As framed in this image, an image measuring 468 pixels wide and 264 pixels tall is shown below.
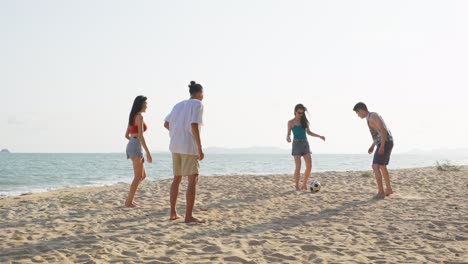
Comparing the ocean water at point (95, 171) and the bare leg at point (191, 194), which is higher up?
the bare leg at point (191, 194)

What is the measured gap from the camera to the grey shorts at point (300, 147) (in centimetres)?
898

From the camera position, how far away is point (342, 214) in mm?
6348

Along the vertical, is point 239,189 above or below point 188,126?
below

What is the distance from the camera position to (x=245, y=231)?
5.17 m

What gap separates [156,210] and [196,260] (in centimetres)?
301

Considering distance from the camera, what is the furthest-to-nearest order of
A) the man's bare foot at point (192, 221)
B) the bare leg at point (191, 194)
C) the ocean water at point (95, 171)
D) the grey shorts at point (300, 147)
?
1. the ocean water at point (95, 171)
2. the grey shorts at point (300, 147)
3. the man's bare foot at point (192, 221)
4. the bare leg at point (191, 194)

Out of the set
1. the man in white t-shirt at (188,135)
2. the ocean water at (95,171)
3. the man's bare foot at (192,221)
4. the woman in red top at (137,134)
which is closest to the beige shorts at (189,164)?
the man in white t-shirt at (188,135)

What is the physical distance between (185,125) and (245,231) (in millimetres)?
A: 1509

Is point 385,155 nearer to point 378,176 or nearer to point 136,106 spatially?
point 378,176

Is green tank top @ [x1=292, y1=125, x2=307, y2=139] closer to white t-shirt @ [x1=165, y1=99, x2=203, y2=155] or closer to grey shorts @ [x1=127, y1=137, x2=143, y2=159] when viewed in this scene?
grey shorts @ [x1=127, y1=137, x2=143, y2=159]

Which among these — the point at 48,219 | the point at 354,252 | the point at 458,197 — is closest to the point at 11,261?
the point at 48,219

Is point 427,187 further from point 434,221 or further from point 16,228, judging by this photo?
point 16,228

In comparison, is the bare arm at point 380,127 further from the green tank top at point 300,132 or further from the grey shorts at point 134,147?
the grey shorts at point 134,147

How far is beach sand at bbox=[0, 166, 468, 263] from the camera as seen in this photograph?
4039 millimetres
